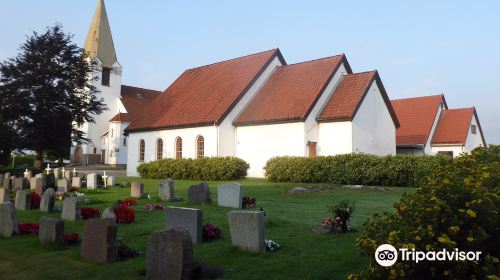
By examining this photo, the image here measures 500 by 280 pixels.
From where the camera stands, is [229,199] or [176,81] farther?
[176,81]

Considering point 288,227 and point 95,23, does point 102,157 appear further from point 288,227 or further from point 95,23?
point 288,227

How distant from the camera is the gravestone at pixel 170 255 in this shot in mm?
6047

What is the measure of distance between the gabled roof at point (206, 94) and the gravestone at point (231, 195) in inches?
634

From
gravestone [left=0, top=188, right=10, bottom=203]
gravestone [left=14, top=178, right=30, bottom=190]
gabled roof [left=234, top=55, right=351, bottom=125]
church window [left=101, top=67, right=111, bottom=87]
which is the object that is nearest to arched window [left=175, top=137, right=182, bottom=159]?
gabled roof [left=234, top=55, right=351, bottom=125]

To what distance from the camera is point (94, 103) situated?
33.8 meters

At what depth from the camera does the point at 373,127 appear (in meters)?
28.1

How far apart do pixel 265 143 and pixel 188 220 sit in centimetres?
2013

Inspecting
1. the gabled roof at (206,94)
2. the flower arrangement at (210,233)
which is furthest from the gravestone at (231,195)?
the gabled roof at (206,94)

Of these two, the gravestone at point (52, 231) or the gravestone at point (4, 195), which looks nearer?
the gravestone at point (52, 231)

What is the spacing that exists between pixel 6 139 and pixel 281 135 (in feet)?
60.7

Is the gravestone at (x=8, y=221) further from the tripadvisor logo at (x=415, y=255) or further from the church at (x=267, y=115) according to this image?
the church at (x=267, y=115)

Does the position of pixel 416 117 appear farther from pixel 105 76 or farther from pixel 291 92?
pixel 105 76

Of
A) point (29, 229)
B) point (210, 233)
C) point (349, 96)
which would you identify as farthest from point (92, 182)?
point (349, 96)

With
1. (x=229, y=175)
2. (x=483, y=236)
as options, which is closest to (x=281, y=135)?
(x=229, y=175)
